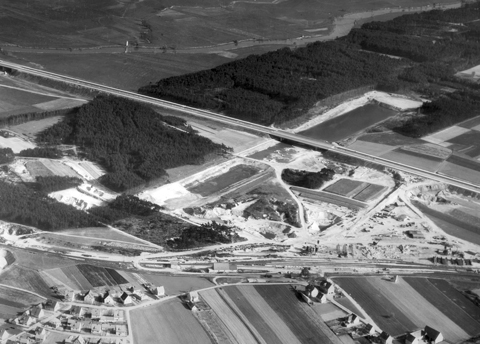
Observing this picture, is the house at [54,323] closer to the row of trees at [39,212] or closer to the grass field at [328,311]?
the row of trees at [39,212]

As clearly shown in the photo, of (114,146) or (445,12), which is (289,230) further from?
(445,12)

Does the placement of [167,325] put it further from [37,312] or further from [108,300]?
[37,312]

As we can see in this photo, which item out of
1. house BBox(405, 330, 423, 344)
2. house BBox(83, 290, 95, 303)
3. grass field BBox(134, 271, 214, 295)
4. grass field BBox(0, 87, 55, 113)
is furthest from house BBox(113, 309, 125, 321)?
grass field BBox(0, 87, 55, 113)

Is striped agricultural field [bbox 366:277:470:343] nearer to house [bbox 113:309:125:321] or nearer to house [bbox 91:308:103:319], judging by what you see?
house [bbox 113:309:125:321]

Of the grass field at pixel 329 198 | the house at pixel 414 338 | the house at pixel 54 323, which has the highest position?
the grass field at pixel 329 198

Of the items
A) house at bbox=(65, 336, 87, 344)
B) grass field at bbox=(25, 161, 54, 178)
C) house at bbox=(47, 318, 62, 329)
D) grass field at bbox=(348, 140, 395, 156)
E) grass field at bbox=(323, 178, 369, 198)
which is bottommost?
house at bbox=(65, 336, 87, 344)

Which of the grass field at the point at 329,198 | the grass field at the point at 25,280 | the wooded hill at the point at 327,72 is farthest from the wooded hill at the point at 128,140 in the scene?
the grass field at the point at 25,280

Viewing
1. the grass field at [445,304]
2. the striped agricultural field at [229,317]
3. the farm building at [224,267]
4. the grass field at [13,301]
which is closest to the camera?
the striped agricultural field at [229,317]
